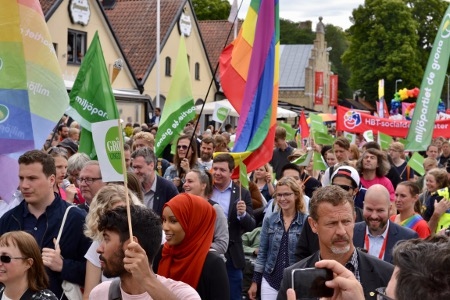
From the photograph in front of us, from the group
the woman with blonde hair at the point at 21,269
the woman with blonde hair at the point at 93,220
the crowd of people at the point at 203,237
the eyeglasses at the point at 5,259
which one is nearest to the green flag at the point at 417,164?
the crowd of people at the point at 203,237

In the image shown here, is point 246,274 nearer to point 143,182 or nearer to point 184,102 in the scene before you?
point 143,182

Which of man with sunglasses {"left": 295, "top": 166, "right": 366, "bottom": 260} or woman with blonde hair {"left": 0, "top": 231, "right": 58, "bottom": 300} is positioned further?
man with sunglasses {"left": 295, "top": 166, "right": 366, "bottom": 260}

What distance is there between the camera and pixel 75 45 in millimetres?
34000

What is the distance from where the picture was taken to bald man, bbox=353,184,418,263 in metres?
6.25

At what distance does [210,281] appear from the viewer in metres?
4.99

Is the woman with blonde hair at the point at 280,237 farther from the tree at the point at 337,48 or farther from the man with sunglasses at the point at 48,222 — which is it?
the tree at the point at 337,48

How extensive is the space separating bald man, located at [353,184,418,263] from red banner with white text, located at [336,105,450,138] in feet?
41.3

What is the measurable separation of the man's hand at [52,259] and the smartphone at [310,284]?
280cm

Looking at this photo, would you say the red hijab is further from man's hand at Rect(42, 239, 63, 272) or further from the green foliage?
the green foliage

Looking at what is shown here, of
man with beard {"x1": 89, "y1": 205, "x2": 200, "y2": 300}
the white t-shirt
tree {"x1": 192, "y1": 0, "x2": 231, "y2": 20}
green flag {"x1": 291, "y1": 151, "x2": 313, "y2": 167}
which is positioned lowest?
green flag {"x1": 291, "y1": 151, "x2": 313, "y2": 167}

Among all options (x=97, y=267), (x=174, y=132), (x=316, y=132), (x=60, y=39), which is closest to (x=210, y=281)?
(x=97, y=267)

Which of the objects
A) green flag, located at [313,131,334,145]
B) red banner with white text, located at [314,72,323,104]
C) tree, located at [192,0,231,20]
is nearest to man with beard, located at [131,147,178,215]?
green flag, located at [313,131,334,145]

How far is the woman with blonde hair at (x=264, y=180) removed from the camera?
1093 centimetres

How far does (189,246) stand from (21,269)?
0.96 metres
